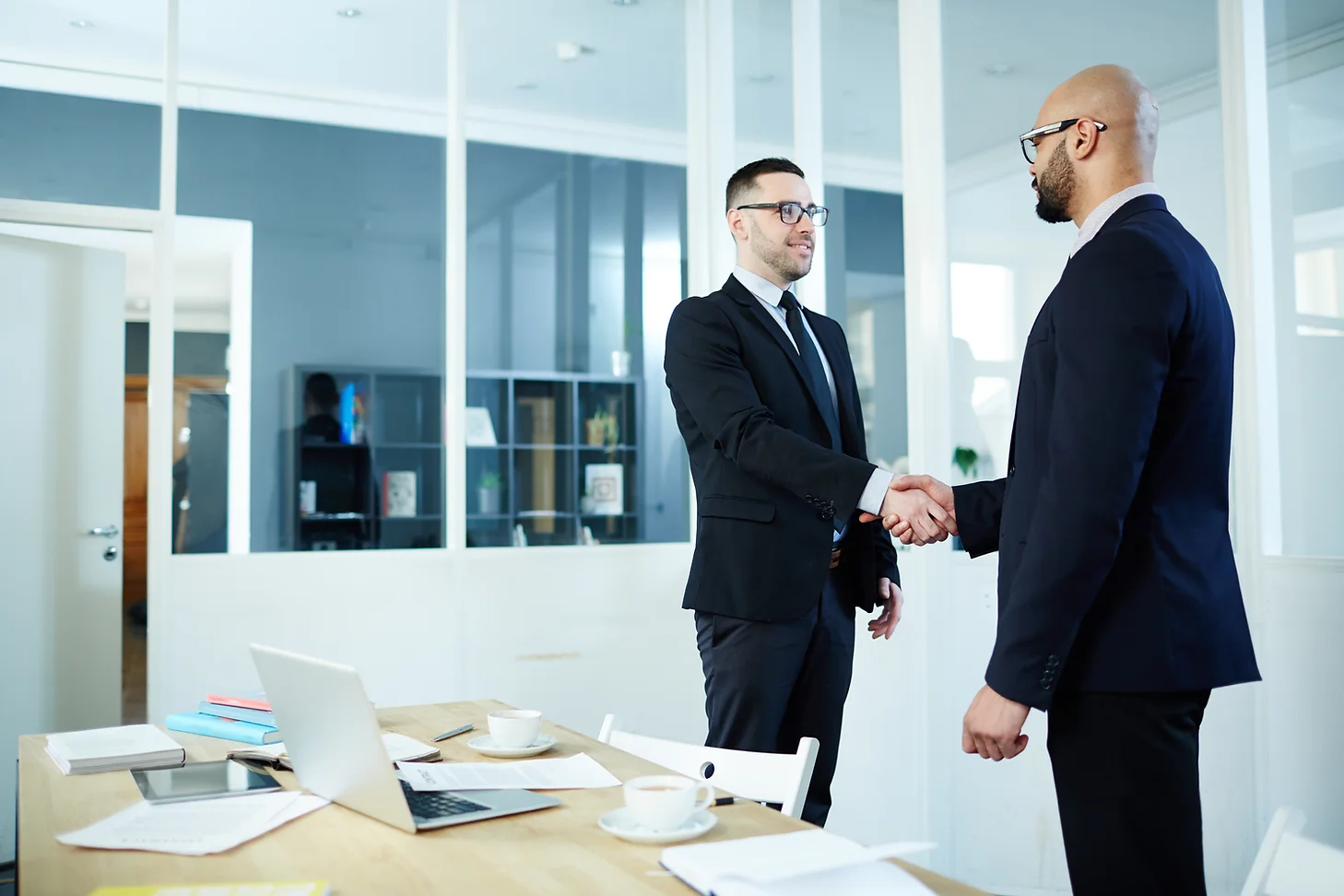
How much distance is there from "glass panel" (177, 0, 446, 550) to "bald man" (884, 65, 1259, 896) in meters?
2.86

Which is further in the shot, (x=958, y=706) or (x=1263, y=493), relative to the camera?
(x=958, y=706)

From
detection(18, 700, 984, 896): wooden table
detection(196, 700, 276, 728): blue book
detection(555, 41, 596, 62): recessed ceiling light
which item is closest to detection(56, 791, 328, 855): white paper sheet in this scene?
detection(18, 700, 984, 896): wooden table

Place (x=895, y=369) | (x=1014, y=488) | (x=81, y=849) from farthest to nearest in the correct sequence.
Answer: (x=895, y=369)
(x=1014, y=488)
(x=81, y=849)

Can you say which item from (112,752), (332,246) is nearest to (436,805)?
(112,752)

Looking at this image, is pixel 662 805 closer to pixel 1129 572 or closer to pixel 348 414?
pixel 1129 572

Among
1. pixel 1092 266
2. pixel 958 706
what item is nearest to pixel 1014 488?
pixel 1092 266

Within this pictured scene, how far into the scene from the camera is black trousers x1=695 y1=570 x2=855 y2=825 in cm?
239

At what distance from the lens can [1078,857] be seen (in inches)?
62.6

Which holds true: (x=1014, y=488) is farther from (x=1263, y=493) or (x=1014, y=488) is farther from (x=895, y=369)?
(x=895, y=369)

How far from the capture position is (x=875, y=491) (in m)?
2.28

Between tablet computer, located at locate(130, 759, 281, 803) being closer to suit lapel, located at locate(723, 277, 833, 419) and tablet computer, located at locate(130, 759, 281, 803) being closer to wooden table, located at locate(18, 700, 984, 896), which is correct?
wooden table, located at locate(18, 700, 984, 896)

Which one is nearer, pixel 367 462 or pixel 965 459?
pixel 965 459

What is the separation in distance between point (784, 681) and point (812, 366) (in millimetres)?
748

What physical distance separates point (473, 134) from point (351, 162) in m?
0.47
